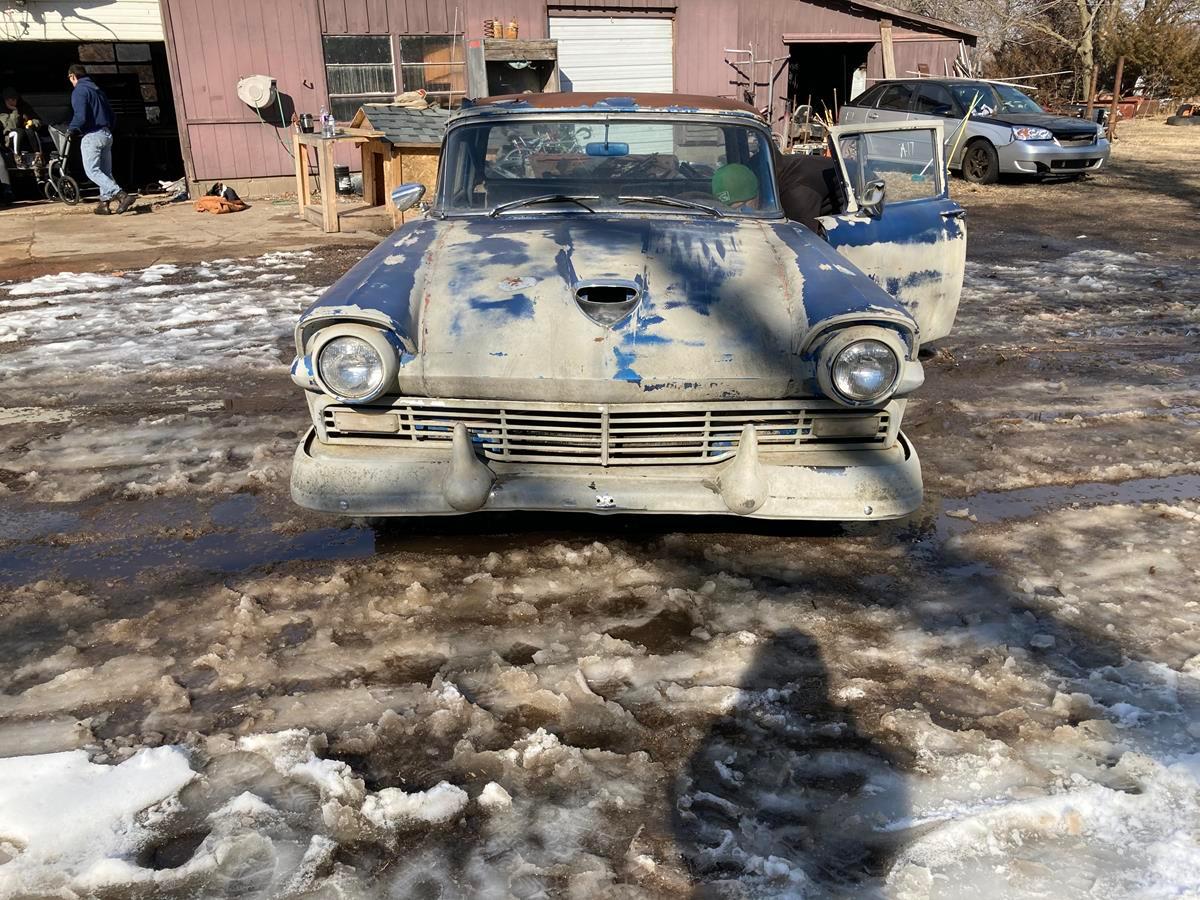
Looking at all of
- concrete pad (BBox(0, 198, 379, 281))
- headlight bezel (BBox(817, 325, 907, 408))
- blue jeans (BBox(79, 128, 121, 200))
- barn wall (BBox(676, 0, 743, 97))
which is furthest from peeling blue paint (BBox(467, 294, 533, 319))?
barn wall (BBox(676, 0, 743, 97))

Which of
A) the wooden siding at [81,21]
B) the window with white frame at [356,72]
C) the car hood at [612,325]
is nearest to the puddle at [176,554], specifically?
the car hood at [612,325]

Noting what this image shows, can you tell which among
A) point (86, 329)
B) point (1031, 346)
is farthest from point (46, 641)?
point (1031, 346)

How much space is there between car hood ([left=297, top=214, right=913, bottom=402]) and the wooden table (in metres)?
8.01

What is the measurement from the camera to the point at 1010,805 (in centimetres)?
234

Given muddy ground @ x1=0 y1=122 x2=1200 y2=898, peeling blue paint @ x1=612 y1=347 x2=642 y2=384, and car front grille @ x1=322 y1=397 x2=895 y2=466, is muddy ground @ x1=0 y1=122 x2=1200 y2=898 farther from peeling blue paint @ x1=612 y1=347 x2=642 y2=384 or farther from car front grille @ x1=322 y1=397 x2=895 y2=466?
peeling blue paint @ x1=612 y1=347 x2=642 y2=384

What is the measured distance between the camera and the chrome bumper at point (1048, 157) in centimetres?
1432

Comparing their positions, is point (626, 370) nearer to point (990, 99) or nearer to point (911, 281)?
point (911, 281)

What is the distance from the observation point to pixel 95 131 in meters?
13.0

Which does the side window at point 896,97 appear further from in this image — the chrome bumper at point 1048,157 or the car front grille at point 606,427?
the car front grille at point 606,427

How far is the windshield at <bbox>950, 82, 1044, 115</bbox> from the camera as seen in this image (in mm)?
15133

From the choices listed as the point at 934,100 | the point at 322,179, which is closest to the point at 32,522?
the point at 322,179

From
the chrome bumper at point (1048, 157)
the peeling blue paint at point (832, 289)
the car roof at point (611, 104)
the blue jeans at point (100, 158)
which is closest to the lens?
the peeling blue paint at point (832, 289)

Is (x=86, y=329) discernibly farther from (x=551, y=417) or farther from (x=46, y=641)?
(x=551, y=417)

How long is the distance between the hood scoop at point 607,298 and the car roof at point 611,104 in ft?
4.88
